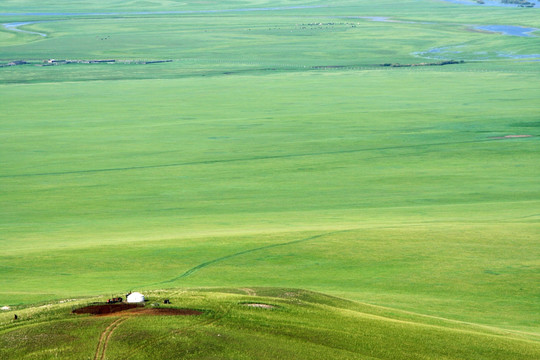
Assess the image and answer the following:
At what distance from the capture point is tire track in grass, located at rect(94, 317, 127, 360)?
15.9 meters

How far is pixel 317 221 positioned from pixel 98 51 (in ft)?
302

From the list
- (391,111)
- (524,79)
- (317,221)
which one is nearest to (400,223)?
(317,221)

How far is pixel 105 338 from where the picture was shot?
54.2 feet

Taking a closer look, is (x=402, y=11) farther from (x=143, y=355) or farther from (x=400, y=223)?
(x=143, y=355)

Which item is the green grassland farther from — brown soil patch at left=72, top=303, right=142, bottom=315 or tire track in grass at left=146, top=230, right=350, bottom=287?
brown soil patch at left=72, top=303, right=142, bottom=315

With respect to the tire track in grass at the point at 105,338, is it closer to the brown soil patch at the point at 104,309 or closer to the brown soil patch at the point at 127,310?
the brown soil patch at the point at 127,310

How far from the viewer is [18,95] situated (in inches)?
3465

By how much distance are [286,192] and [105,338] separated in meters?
30.9

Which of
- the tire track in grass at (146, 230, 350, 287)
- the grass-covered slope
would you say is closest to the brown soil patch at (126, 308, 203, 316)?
the grass-covered slope

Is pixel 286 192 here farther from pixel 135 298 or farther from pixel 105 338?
pixel 105 338

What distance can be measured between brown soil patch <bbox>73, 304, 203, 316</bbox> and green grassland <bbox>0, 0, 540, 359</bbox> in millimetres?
593

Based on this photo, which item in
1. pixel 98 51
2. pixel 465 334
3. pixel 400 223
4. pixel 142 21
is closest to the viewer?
pixel 465 334

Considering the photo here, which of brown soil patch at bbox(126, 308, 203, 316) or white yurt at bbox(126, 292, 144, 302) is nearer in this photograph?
brown soil patch at bbox(126, 308, 203, 316)

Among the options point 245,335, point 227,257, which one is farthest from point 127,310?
point 227,257
